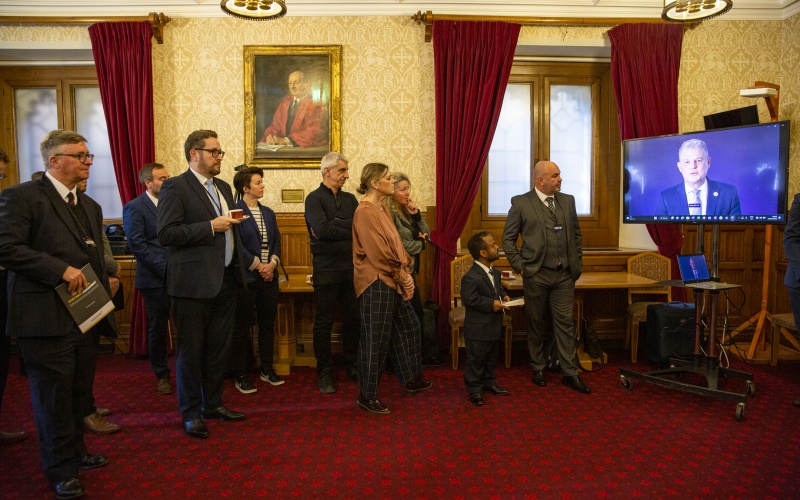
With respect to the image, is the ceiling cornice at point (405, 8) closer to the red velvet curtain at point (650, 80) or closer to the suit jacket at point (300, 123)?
the red velvet curtain at point (650, 80)

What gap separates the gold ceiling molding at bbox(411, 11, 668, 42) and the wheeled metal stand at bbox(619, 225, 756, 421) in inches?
116

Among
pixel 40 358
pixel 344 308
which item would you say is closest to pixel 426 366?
pixel 344 308

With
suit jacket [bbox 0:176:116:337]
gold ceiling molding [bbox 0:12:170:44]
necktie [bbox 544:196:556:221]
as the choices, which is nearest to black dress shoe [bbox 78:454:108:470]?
suit jacket [bbox 0:176:116:337]

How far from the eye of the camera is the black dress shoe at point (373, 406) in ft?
11.7

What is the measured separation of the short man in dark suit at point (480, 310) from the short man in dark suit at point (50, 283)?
2.29 metres

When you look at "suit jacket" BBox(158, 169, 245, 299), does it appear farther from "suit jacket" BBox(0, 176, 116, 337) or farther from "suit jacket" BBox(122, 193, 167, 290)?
"suit jacket" BBox(122, 193, 167, 290)

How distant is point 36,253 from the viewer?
237 centimetres

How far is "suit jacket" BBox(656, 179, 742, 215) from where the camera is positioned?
3.98 metres

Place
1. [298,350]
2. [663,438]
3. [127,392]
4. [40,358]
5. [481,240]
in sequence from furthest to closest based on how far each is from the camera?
[298,350] → [127,392] → [481,240] → [663,438] → [40,358]

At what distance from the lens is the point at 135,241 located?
388 centimetres

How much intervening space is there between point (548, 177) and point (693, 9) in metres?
1.63

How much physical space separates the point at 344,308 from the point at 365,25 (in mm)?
2874

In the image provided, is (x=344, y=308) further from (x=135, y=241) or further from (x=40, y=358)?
(x=40, y=358)

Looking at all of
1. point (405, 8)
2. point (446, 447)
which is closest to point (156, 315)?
point (446, 447)
